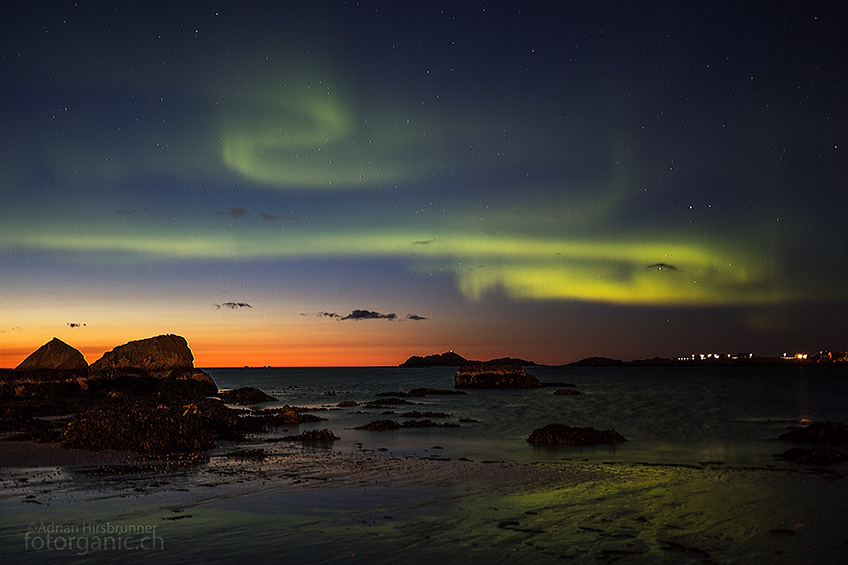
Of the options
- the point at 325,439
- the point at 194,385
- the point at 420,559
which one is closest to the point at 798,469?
the point at 420,559

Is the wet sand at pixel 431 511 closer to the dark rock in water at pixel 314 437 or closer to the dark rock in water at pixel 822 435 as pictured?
the dark rock in water at pixel 314 437

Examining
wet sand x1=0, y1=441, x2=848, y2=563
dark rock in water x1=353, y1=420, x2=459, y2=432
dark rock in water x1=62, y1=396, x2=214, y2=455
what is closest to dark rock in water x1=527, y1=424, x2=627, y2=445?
wet sand x1=0, y1=441, x2=848, y2=563

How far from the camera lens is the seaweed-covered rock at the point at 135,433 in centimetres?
2588

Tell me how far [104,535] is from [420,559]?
6.89 meters

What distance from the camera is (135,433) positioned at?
86.2 ft

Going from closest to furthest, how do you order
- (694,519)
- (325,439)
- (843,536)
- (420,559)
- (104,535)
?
1. (420,559)
2. (104,535)
3. (843,536)
4. (694,519)
5. (325,439)

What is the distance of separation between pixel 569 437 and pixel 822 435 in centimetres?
1407

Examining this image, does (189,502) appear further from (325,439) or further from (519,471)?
(325,439)

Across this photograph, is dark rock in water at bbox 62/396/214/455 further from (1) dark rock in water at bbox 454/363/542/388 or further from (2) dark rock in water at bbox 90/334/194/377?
(1) dark rock in water at bbox 454/363/542/388

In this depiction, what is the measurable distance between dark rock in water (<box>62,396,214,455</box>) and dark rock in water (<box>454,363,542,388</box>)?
87.0 m

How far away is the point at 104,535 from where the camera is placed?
13047 millimetres

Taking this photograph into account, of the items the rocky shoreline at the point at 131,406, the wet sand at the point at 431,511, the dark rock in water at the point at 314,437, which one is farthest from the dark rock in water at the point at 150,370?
the wet sand at the point at 431,511

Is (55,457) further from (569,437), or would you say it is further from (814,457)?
(814,457)

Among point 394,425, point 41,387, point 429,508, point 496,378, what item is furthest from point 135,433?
point 496,378
